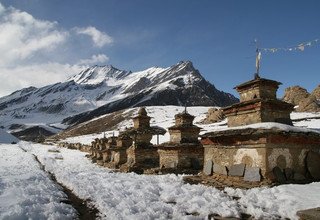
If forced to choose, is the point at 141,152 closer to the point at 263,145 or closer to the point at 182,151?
the point at 182,151

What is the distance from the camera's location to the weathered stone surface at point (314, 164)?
11484 millimetres

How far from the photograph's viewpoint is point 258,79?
528 inches

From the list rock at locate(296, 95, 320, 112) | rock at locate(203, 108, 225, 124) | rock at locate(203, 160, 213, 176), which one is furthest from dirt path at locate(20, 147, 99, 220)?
rock at locate(203, 108, 225, 124)

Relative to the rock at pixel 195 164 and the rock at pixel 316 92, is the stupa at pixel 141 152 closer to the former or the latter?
the rock at pixel 195 164

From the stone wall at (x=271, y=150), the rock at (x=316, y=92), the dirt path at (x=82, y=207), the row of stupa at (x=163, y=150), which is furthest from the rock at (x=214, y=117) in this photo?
the dirt path at (x=82, y=207)

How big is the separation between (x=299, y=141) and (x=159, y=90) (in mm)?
170952

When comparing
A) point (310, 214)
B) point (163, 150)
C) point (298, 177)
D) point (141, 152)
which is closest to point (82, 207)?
point (310, 214)

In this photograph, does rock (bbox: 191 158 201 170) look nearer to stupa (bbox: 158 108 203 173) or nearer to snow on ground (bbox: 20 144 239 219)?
stupa (bbox: 158 108 203 173)

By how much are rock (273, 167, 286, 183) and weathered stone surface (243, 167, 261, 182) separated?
0.54 metres

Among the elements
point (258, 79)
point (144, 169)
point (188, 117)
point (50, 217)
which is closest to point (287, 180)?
point (258, 79)

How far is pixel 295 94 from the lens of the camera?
234 ft

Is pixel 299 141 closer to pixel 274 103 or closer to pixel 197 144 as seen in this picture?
pixel 274 103

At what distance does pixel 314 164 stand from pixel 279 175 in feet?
5.59

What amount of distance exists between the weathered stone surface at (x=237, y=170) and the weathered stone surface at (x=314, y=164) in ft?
7.48
